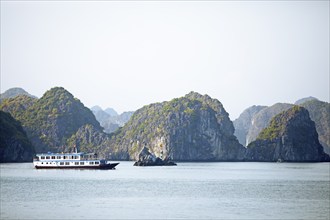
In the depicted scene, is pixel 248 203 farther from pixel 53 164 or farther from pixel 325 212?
pixel 53 164

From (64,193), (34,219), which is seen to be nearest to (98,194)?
(64,193)

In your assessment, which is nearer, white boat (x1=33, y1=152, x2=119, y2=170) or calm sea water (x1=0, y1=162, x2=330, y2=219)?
calm sea water (x1=0, y1=162, x2=330, y2=219)

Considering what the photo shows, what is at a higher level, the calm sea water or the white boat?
the white boat

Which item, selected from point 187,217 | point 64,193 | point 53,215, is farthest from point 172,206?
point 64,193

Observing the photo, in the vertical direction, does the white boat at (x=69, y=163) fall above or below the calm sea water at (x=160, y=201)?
above

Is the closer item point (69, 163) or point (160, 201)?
point (160, 201)

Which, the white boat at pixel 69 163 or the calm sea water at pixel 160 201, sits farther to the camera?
the white boat at pixel 69 163

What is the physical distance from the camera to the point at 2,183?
116 meters

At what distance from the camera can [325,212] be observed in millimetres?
74875

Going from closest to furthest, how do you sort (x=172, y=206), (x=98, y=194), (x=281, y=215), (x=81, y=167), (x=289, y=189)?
(x=281, y=215) < (x=172, y=206) < (x=98, y=194) < (x=289, y=189) < (x=81, y=167)

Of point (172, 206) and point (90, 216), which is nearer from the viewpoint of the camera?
point (90, 216)

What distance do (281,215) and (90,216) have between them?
2202 centimetres

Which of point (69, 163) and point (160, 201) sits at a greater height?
point (69, 163)

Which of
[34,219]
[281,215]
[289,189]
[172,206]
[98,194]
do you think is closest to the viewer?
[34,219]
